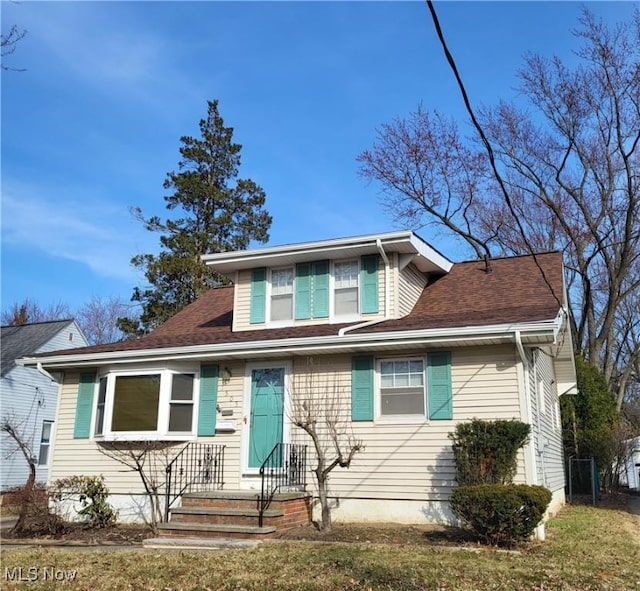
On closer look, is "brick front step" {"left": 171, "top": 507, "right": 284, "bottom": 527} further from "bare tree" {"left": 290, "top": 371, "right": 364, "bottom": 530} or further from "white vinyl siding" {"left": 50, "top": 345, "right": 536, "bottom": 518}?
"white vinyl siding" {"left": 50, "top": 345, "right": 536, "bottom": 518}

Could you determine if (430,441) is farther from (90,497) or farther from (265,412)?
(90,497)

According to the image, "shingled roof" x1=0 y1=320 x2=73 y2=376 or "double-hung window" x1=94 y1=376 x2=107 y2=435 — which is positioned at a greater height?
"shingled roof" x1=0 y1=320 x2=73 y2=376

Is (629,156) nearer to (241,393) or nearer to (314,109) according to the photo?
(314,109)

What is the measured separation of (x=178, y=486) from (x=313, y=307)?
409 cm

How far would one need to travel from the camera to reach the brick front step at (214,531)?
8492 millimetres

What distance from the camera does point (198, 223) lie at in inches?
1131

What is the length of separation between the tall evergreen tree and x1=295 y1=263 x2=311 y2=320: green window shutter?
572 inches

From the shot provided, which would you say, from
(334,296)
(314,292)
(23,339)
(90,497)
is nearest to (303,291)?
(314,292)

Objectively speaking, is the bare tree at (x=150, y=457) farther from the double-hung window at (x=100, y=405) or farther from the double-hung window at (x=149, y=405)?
the double-hung window at (x=100, y=405)

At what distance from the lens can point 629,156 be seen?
20.3 metres

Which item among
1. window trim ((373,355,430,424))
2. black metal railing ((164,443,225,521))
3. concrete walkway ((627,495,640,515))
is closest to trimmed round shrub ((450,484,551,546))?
window trim ((373,355,430,424))

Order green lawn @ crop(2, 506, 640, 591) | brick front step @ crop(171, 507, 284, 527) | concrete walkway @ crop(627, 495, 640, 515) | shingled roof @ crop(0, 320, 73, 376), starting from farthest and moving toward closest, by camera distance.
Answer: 1. shingled roof @ crop(0, 320, 73, 376)
2. concrete walkway @ crop(627, 495, 640, 515)
3. brick front step @ crop(171, 507, 284, 527)
4. green lawn @ crop(2, 506, 640, 591)

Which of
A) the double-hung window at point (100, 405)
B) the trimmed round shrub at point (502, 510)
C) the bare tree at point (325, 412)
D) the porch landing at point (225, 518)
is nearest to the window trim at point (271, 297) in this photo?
the bare tree at point (325, 412)

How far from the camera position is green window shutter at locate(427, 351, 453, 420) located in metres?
9.70
